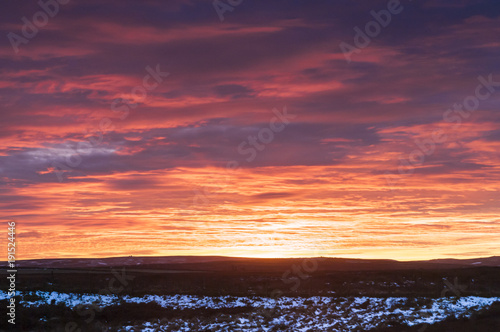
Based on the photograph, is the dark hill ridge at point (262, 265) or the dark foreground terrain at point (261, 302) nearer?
the dark foreground terrain at point (261, 302)

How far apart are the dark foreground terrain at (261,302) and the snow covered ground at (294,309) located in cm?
7

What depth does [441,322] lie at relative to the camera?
39156 millimetres

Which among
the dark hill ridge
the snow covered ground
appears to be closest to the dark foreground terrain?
the snow covered ground

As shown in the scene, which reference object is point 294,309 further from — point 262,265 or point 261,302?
point 262,265

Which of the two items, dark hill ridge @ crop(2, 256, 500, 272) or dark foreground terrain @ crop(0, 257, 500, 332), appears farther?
dark hill ridge @ crop(2, 256, 500, 272)

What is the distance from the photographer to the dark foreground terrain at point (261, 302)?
1525 inches

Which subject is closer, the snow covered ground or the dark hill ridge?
the snow covered ground

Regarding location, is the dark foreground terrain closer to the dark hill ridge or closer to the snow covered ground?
the snow covered ground

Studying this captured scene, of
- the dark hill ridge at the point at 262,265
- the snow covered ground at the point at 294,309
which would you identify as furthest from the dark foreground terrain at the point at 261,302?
the dark hill ridge at the point at 262,265

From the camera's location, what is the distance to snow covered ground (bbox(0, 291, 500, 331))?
38.8 metres

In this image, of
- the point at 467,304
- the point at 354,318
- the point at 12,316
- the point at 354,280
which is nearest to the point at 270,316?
the point at 354,318

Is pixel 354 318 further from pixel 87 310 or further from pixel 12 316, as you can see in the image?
pixel 12 316

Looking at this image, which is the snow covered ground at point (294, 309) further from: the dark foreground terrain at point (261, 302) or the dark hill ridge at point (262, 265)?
the dark hill ridge at point (262, 265)

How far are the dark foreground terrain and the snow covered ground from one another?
0.07 meters
